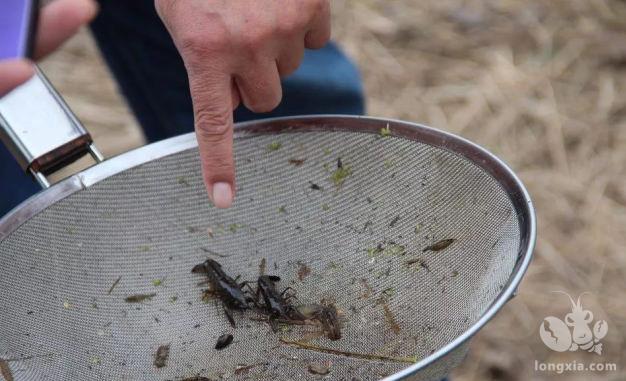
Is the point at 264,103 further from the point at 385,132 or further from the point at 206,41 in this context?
the point at 385,132

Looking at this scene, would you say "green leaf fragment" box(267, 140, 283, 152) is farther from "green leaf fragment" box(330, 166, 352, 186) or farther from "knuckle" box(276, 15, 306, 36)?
"knuckle" box(276, 15, 306, 36)

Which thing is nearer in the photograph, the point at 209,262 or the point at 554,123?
the point at 209,262

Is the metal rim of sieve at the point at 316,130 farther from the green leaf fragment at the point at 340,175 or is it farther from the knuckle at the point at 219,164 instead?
the knuckle at the point at 219,164

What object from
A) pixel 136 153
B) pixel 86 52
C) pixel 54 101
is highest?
pixel 54 101

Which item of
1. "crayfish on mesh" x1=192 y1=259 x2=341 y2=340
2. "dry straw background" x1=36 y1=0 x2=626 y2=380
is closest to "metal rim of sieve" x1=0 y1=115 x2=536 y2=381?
"crayfish on mesh" x1=192 y1=259 x2=341 y2=340

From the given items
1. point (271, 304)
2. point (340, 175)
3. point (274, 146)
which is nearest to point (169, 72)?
point (274, 146)

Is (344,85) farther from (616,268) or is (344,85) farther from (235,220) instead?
(616,268)

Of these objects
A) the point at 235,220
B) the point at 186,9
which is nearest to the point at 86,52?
the point at 235,220
